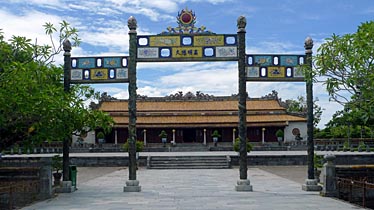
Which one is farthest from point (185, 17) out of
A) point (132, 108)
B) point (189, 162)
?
point (132, 108)

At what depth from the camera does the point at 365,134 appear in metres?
49.8

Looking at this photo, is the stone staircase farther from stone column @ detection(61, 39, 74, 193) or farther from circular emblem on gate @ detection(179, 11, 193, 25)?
stone column @ detection(61, 39, 74, 193)

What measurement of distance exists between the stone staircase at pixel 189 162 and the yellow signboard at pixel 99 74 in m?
12.9

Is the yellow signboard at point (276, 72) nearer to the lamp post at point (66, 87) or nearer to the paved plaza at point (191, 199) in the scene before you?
the paved plaza at point (191, 199)

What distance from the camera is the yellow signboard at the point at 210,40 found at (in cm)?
1545

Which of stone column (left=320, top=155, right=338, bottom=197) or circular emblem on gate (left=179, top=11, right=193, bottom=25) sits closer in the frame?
stone column (left=320, top=155, right=338, bottom=197)

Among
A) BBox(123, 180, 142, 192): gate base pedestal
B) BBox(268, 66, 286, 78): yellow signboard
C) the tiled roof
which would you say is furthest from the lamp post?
the tiled roof

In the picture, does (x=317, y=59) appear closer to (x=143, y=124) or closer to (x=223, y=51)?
(x=223, y=51)

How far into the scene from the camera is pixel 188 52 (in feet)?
50.6

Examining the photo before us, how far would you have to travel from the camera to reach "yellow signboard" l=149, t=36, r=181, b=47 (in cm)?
1546

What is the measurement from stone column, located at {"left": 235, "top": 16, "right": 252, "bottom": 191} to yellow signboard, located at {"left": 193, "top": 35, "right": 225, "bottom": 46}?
0.59 meters

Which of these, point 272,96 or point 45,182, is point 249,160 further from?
point 272,96

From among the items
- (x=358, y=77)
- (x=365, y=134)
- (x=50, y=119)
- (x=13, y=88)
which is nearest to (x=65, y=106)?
(x=50, y=119)

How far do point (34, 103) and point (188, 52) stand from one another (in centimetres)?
538
